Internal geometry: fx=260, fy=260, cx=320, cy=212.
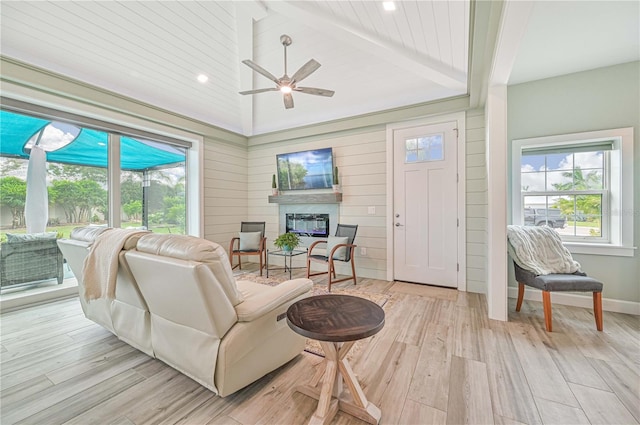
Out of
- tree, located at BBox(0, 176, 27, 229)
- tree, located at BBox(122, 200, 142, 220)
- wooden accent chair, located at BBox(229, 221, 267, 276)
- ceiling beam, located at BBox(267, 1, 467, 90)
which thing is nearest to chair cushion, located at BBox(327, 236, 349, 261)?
wooden accent chair, located at BBox(229, 221, 267, 276)

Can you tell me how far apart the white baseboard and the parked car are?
0.83 m

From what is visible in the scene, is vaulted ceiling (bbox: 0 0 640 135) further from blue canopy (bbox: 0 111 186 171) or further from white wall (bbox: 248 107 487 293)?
blue canopy (bbox: 0 111 186 171)

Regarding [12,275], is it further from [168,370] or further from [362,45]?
[362,45]

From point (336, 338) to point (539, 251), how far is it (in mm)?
→ 2844

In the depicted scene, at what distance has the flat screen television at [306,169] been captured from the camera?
4.54m

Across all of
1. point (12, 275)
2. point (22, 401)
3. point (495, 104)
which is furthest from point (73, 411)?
point (495, 104)

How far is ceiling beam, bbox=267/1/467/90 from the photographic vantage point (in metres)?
2.85

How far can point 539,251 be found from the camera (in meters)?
2.87

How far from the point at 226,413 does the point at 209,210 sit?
382 cm

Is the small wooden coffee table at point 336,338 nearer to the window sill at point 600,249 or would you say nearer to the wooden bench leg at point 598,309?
the wooden bench leg at point 598,309

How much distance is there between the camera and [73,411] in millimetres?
1499

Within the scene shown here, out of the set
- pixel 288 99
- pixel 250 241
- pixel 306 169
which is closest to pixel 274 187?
pixel 306 169

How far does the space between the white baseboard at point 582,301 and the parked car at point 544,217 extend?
2.71ft

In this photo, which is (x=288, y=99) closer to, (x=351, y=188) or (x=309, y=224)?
(x=351, y=188)
